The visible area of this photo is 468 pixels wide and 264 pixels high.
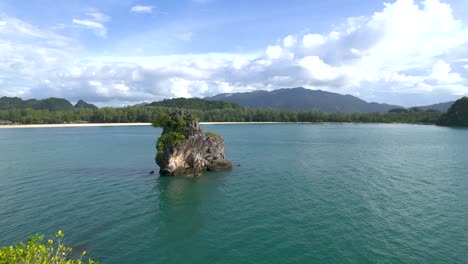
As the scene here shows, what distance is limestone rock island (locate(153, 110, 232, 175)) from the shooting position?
62031 millimetres

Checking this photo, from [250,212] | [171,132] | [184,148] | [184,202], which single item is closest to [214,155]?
[184,148]

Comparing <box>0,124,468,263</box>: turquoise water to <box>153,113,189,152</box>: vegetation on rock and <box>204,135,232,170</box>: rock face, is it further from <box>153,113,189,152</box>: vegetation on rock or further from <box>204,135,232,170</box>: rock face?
<box>153,113,189,152</box>: vegetation on rock

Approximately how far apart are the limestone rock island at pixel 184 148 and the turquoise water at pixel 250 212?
4.03 metres

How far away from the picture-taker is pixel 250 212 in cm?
3869

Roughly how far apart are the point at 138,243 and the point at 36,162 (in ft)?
195

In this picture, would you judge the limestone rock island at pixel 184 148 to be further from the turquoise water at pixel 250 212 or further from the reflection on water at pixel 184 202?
the turquoise water at pixel 250 212

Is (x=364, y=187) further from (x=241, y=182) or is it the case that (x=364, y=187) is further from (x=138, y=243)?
(x=138, y=243)

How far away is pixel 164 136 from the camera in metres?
62.8

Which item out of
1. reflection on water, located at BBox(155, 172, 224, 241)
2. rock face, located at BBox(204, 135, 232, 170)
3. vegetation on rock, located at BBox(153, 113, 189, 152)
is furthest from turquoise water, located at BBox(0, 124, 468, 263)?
vegetation on rock, located at BBox(153, 113, 189, 152)

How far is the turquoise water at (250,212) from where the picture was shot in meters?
28.3

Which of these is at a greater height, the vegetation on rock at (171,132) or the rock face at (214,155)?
the vegetation on rock at (171,132)

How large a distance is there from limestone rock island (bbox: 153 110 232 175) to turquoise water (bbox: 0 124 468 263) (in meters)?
4.03

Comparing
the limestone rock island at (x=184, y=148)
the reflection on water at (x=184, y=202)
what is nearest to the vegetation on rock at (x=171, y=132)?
the limestone rock island at (x=184, y=148)

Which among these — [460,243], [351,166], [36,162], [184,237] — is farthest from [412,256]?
[36,162]
